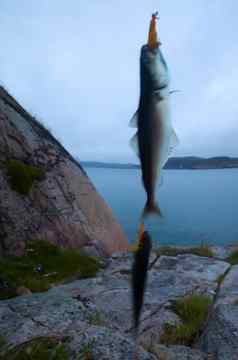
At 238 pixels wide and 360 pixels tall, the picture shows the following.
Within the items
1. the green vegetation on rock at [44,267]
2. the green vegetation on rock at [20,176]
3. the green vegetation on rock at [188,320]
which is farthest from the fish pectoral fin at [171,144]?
the green vegetation on rock at [20,176]

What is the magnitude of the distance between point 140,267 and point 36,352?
152cm

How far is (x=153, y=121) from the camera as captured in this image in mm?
1818

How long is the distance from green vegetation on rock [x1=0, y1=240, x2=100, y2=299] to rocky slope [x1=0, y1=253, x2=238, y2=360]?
59 centimetres

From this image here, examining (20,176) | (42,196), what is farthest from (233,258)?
(20,176)

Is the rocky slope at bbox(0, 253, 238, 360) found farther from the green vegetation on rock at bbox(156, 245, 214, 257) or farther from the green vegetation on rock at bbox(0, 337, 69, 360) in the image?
the green vegetation on rock at bbox(156, 245, 214, 257)

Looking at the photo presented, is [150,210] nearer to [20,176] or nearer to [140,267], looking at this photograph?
[140,267]

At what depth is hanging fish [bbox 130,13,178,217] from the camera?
1.75 metres

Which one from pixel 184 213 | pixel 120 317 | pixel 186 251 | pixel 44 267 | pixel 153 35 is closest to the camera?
pixel 153 35

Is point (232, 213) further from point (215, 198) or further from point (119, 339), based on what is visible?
point (119, 339)

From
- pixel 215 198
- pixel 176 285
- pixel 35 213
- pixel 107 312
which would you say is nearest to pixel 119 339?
pixel 107 312

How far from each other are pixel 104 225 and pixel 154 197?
328 inches

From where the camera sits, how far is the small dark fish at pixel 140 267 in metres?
2.36

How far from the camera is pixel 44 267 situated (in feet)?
25.3

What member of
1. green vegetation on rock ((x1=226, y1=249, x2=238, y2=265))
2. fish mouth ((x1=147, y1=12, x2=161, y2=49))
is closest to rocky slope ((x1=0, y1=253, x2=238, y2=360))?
green vegetation on rock ((x1=226, y1=249, x2=238, y2=265))
